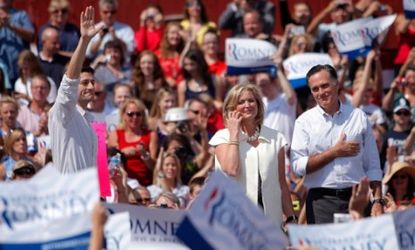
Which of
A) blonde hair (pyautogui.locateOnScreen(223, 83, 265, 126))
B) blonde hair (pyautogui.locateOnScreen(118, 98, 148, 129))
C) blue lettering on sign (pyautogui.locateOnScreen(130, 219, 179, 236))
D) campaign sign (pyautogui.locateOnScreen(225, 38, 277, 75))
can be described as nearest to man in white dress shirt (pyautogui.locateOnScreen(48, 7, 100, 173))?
blue lettering on sign (pyautogui.locateOnScreen(130, 219, 179, 236))

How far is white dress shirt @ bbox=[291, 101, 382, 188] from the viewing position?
13039 millimetres

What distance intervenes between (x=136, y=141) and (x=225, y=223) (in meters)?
7.32

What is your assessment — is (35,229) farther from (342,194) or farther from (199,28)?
Answer: (199,28)

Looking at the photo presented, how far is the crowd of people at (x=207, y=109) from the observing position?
500 inches

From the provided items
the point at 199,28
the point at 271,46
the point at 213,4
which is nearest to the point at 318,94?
the point at 271,46

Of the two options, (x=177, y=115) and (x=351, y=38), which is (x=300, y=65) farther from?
(x=177, y=115)

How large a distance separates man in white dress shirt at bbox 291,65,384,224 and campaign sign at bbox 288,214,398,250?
130 inches

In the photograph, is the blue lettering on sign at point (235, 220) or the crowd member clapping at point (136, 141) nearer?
the blue lettering on sign at point (235, 220)

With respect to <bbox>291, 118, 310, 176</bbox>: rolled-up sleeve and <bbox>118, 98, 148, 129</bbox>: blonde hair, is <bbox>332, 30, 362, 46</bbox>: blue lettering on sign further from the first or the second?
<bbox>291, 118, 310, 176</bbox>: rolled-up sleeve

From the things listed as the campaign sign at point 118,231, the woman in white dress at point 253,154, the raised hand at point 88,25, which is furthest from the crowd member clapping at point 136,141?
the campaign sign at point 118,231

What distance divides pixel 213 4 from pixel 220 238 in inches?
502

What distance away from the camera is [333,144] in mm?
13125

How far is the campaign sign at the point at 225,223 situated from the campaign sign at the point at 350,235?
0.22 metres

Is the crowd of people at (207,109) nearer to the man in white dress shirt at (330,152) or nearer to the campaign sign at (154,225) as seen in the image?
the man in white dress shirt at (330,152)
